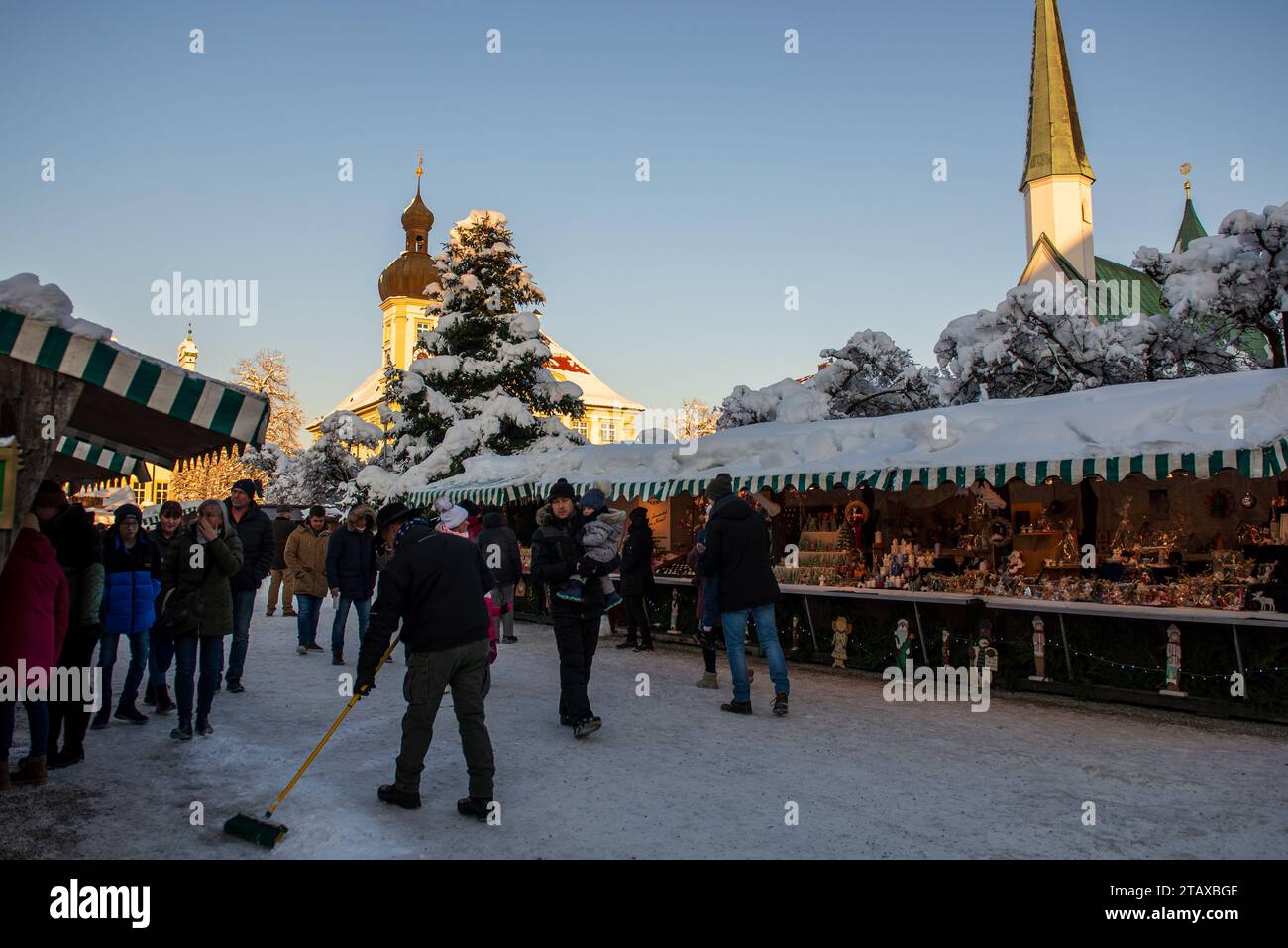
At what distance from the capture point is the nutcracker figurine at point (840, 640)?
Answer: 419 inches

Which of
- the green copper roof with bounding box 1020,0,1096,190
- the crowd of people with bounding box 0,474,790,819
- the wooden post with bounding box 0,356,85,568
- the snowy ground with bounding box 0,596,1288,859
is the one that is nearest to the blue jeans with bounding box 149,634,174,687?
the crowd of people with bounding box 0,474,790,819

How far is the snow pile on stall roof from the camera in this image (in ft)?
13.3

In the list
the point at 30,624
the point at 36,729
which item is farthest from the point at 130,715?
the point at 30,624

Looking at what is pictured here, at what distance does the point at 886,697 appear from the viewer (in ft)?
29.2

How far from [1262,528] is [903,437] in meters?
4.16

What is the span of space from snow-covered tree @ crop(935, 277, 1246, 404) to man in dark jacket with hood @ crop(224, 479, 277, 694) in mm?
21071

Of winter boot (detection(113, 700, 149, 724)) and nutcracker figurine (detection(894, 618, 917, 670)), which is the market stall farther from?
nutcracker figurine (detection(894, 618, 917, 670))

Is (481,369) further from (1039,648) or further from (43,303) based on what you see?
(43,303)

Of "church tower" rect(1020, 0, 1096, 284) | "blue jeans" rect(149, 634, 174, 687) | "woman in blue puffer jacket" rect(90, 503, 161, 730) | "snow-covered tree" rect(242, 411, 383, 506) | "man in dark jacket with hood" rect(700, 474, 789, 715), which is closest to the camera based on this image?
"woman in blue puffer jacket" rect(90, 503, 161, 730)

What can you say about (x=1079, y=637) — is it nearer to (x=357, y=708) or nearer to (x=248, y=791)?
(x=357, y=708)

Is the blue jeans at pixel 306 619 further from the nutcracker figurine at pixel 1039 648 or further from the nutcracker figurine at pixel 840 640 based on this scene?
the nutcracker figurine at pixel 1039 648

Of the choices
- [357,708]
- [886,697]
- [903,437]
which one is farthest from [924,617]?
[357,708]

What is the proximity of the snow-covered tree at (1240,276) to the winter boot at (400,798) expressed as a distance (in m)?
23.3

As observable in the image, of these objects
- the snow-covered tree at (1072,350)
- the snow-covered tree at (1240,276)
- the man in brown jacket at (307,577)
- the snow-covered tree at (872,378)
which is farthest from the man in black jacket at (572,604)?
the snow-covered tree at (872,378)
